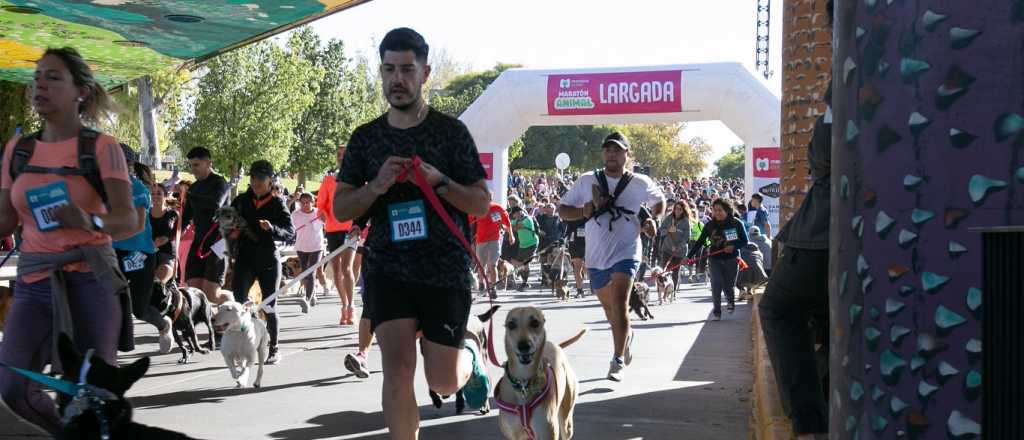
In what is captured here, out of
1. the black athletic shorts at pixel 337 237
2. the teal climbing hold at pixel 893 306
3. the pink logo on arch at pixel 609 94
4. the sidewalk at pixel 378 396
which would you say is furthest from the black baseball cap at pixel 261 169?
the pink logo on arch at pixel 609 94

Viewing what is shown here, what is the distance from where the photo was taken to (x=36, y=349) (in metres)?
4.21

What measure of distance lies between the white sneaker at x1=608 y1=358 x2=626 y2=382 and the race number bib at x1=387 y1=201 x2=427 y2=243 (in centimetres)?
463

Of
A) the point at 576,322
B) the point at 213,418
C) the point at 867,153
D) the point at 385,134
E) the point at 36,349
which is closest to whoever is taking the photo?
the point at 867,153

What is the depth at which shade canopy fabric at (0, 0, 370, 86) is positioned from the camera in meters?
10.2

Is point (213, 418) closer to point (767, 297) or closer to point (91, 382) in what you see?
point (91, 382)

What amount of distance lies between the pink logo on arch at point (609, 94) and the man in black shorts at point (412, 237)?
913 inches

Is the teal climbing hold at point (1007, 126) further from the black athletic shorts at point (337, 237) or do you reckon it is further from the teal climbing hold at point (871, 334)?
the black athletic shorts at point (337, 237)

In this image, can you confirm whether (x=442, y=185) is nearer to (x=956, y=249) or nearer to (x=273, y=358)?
(x=956, y=249)

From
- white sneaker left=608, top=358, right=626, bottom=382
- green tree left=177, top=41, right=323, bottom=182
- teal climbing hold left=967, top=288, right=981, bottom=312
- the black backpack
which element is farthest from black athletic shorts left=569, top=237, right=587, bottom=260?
green tree left=177, top=41, right=323, bottom=182

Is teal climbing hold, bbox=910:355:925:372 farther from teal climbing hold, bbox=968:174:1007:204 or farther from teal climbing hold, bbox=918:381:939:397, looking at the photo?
teal climbing hold, bbox=968:174:1007:204

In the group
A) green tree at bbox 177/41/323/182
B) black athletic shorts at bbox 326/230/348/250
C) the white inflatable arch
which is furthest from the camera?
green tree at bbox 177/41/323/182

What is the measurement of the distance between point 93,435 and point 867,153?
2308mm

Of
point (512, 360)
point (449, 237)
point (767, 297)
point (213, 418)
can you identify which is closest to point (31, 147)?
point (449, 237)

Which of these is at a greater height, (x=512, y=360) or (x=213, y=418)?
(x=512, y=360)
